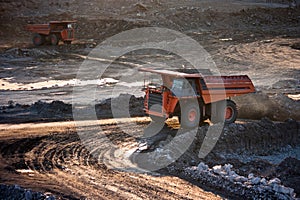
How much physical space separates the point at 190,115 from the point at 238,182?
14.6 feet

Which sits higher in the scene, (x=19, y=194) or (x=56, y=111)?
(x=56, y=111)

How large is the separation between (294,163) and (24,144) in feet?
22.2

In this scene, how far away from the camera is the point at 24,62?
1117 inches

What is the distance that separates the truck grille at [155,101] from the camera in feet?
49.3

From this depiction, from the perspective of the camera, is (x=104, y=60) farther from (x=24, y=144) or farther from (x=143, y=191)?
(x=143, y=191)

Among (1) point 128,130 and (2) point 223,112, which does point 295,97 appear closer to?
(2) point 223,112

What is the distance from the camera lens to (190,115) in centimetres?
1522

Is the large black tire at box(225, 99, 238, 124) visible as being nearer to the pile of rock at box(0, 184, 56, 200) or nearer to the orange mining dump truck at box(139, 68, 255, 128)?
the orange mining dump truck at box(139, 68, 255, 128)

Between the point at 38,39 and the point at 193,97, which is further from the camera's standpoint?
the point at 38,39

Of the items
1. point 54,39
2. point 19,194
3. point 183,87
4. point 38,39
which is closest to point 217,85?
point 183,87

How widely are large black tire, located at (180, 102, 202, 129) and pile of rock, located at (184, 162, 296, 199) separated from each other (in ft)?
10.3

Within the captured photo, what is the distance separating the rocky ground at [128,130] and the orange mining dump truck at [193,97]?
0.47 m

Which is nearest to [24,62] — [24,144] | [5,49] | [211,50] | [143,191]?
[5,49]

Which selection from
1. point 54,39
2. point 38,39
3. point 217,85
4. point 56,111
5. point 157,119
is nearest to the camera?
point 217,85
